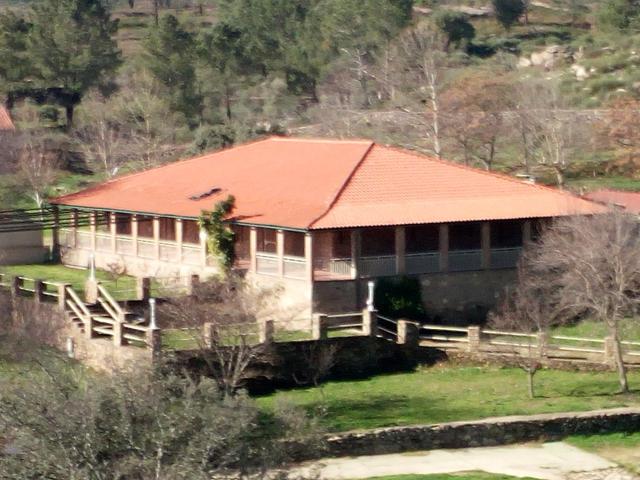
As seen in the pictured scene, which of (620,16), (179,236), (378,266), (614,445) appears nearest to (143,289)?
(179,236)

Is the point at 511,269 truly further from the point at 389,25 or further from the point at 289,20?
the point at 289,20

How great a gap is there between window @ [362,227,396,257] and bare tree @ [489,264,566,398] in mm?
3271

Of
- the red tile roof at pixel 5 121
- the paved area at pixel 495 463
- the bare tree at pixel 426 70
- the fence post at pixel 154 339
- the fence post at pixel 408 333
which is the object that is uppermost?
the bare tree at pixel 426 70

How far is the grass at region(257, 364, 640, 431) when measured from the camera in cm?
3253

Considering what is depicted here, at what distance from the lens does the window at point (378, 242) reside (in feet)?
135

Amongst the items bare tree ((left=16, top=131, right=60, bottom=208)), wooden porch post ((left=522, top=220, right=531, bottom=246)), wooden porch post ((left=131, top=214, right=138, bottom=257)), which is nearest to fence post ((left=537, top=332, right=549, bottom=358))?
wooden porch post ((left=522, top=220, right=531, bottom=246))

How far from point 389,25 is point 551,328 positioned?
45850 mm

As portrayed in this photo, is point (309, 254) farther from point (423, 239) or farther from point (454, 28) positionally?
point (454, 28)

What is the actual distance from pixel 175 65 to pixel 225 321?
3900cm

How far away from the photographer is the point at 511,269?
1663 inches

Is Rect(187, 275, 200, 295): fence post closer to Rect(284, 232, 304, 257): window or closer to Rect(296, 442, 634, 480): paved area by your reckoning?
Rect(284, 232, 304, 257): window

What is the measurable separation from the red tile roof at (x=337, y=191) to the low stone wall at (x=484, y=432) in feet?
30.7

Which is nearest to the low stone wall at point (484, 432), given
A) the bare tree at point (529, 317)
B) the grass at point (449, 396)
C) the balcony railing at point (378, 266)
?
the grass at point (449, 396)

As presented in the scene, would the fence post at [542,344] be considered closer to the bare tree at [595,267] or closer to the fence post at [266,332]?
the bare tree at [595,267]
